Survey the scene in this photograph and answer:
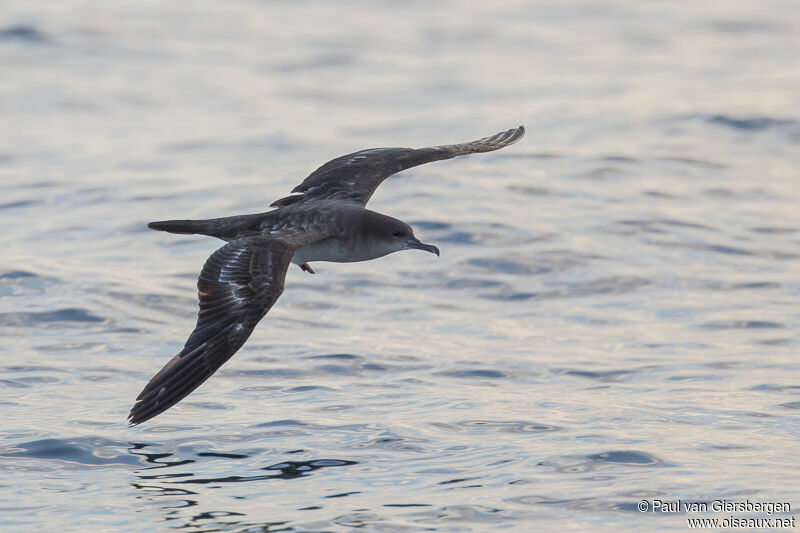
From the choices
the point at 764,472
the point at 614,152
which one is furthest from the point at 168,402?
the point at 614,152

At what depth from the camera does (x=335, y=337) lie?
12266mm

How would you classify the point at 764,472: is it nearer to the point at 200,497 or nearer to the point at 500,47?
the point at 200,497

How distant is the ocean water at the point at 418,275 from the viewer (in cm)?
885

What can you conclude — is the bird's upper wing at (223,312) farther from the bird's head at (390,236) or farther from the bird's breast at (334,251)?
the bird's head at (390,236)

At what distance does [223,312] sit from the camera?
28.5 feet

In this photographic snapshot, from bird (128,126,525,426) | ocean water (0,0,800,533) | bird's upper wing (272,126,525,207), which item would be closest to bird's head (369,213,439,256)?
bird (128,126,525,426)

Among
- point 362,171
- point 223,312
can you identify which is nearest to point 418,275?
point 362,171

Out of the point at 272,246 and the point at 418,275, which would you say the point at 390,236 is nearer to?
the point at 272,246

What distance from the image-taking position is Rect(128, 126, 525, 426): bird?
841cm

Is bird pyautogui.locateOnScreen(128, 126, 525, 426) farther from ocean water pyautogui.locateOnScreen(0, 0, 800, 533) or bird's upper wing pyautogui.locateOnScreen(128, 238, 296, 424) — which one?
ocean water pyautogui.locateOnScreen(0, 0, 800, 533)

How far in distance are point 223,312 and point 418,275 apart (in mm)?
5611

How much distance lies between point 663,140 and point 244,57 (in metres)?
7.89

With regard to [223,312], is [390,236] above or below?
above

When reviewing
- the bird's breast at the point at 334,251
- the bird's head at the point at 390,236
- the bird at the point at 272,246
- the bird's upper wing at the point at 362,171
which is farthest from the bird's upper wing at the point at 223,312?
the bird's upper wing at the point at 362,171
